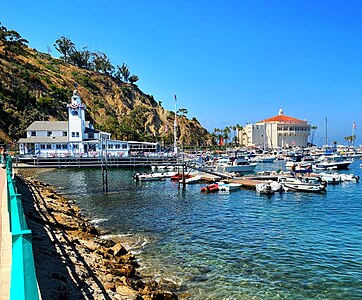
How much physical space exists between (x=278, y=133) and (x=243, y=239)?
15604 cm

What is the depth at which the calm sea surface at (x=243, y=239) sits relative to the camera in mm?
15219

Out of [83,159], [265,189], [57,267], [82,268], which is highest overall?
[83,159]

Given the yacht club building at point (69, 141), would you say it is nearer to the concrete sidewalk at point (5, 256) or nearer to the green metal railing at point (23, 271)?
the concrete sidewalk at point (5, 256)

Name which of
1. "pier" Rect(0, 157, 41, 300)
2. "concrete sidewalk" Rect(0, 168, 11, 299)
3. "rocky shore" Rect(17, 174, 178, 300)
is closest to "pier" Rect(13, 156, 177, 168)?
"rocky shore" Rect(17, 174, 178, 300)

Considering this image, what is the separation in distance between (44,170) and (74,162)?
829 cm

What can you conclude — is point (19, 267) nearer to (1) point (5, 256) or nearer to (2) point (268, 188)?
(1) point (5, 256)

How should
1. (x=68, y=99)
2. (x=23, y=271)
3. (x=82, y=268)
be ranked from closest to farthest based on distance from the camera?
(x=23, y=271), (x=82, y=268), (x=68, y=99)

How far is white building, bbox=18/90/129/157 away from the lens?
70812 mm

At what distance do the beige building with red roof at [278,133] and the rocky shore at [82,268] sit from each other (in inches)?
6128

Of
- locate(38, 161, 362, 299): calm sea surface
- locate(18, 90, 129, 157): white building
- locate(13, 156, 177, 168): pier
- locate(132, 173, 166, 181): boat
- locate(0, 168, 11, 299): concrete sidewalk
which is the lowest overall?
locate(38, 161, 362, 299): calm sea surface

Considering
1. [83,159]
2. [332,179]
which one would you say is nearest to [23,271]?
[332,179]

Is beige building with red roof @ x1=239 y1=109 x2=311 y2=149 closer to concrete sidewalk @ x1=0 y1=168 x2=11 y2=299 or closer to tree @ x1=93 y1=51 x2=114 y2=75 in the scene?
tree @ x1=93 y1=51 x2=114 y2=75

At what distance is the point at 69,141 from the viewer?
238 ft

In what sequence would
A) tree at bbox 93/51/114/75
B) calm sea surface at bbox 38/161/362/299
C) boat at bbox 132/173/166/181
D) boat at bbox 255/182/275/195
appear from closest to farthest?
1. calm sea surface at bbox 38/161/362/299
2. boat at bbox 255/182/275/195
3. boat at bbox 132/173/166/181
4. tree at bbox 93/51/114/75
